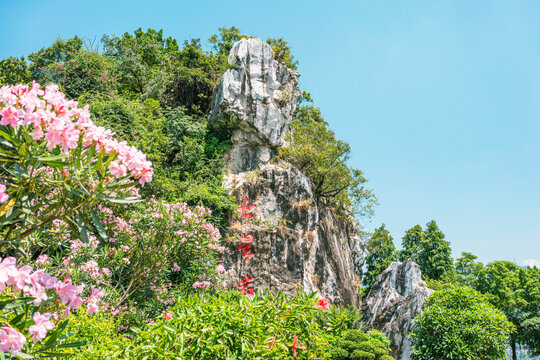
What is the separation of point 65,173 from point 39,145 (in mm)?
244

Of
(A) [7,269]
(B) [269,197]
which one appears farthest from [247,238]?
(A) [7,269]

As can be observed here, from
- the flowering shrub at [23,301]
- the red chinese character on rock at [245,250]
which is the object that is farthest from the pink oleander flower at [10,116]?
the red chinese character on rock at [245,250]

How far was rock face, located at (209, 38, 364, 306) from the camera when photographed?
10273mm

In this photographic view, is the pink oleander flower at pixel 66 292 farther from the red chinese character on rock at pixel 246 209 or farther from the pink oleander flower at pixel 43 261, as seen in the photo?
the red chinese character on rock at pixel 246 209

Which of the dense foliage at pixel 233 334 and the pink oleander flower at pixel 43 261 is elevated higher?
the pink oleander flower at pixel 43 261

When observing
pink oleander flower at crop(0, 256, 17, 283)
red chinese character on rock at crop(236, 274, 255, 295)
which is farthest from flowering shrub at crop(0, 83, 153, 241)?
red chinese character on rock at crop(236, 274, 255, 295)

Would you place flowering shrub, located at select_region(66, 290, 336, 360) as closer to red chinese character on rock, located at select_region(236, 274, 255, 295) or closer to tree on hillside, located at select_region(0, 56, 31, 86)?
red chinese character on rock, located at select_region(236, 274, 255, 295)

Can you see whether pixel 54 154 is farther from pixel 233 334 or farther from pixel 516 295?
pixel 516 295

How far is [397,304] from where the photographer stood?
1333 cm

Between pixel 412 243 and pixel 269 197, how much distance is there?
1726cm

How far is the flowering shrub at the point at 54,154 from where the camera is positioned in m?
1.57

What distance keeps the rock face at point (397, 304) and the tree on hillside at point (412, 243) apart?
338 inches

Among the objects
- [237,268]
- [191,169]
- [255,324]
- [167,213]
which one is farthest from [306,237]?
[255,324]

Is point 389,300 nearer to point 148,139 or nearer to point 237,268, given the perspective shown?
point 237,268
